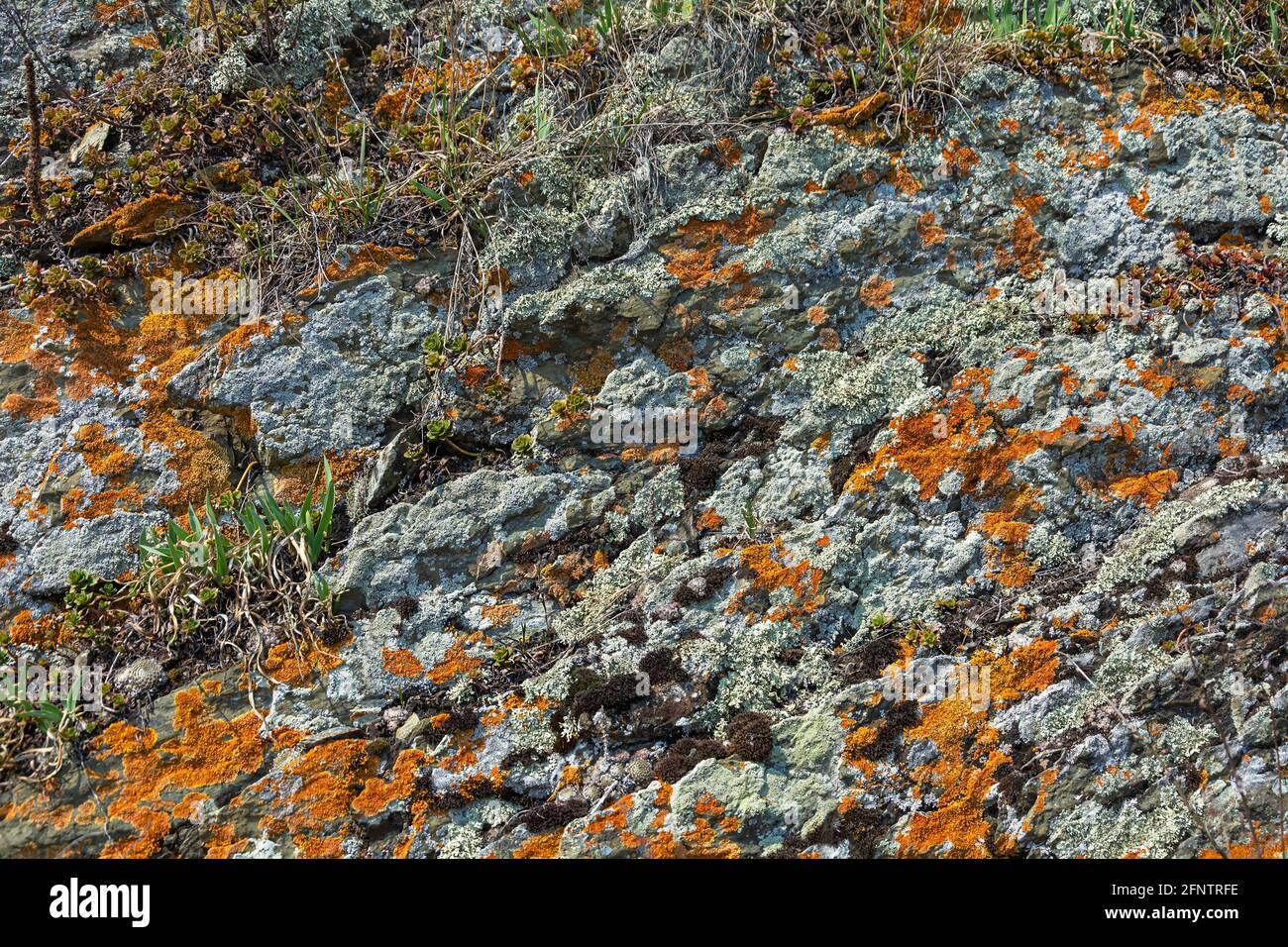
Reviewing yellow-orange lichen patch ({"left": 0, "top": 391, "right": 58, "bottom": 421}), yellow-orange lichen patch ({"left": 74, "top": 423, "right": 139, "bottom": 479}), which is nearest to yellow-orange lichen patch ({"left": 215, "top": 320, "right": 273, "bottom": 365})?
yellow-orange lichen patch ({"left": 74, "top": 423, "right": 139, "bottom": 479})

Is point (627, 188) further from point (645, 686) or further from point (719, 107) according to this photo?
point (645, 686)

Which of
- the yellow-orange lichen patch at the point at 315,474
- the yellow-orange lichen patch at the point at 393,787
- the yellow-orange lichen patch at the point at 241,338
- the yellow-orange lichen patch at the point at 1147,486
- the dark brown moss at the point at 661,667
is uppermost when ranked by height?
the yellow-orange lichen patch at the point at 241,338

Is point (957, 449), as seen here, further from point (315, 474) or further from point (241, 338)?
point (241, 338)

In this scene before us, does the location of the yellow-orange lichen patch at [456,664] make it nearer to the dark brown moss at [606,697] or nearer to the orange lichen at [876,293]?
the dark brown moss at [606,697]

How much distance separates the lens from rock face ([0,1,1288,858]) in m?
3.18

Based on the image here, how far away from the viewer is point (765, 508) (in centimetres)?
373

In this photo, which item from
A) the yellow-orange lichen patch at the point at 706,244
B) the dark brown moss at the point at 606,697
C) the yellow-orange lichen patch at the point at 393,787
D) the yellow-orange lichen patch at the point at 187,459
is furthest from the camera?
the yellow-orange lichen patch at the point at 706,244

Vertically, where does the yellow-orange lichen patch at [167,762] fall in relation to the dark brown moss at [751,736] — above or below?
below

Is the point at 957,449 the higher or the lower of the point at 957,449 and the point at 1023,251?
the lower

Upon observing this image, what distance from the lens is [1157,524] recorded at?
11.7 feet

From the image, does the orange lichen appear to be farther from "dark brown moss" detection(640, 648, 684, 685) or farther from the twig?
the twig

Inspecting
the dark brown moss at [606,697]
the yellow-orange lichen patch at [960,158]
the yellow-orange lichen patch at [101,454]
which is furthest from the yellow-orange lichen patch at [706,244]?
the yellow-orange lichen patch at [101,454]

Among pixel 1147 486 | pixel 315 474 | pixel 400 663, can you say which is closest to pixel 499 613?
pixel 400 663

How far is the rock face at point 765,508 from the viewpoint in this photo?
3.18 meters
